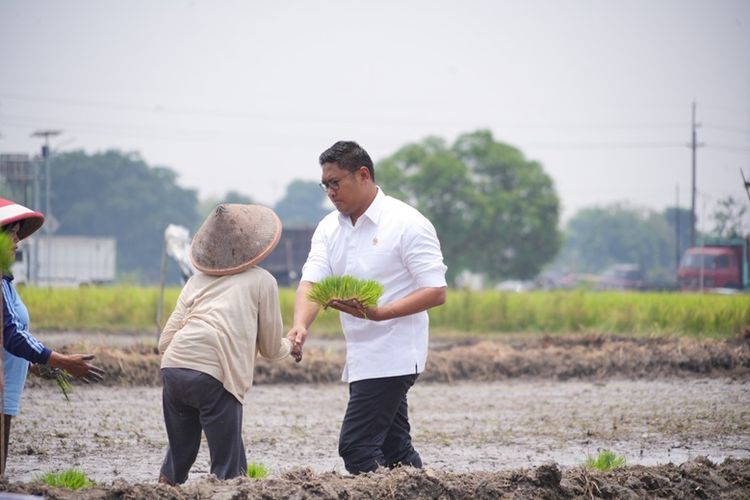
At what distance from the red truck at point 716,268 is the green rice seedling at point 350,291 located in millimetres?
33768

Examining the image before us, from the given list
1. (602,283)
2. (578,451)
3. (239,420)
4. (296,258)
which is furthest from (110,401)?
(602,283)

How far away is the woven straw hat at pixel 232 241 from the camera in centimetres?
554

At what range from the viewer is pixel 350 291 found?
17.6 ft

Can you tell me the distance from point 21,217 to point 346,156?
1748 millimetres

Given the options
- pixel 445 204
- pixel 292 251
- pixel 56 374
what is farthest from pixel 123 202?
pixel 56 374

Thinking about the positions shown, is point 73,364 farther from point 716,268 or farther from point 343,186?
point 716,268

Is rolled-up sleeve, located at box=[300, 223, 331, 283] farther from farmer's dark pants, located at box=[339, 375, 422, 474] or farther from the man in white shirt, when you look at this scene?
farmer's dark pants, located at box=[339, 375, 422, 474]

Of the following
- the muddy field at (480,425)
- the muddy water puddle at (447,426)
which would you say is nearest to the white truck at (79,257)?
the muddy field at (480,425)

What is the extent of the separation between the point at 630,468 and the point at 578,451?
2.47 m

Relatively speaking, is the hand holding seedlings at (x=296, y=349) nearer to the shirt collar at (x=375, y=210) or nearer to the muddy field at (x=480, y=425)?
the muddy field at (x=480, y=425)

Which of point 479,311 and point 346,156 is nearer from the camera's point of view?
point 346,156

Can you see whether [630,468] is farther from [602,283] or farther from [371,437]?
[602,283]

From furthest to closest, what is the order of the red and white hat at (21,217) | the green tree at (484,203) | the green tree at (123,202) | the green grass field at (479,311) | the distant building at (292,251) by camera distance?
the green tree at (123,202) < the green tree at (484,203) < the distant building at (292,251) < the green grass field at (479,311) < the red and white hat at (21,217)

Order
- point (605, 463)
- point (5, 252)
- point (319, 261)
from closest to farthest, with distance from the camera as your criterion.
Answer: point (5, 252) → point (319, 261) → point (605, 463)
